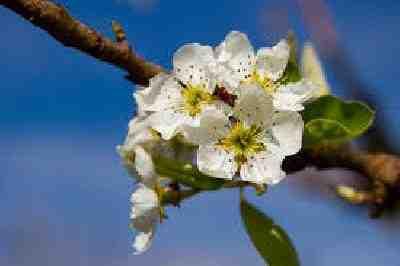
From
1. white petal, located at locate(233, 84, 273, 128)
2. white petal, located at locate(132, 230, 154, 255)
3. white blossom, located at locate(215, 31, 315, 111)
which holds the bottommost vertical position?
white petal, located at locate(132, 230, 154, 255)

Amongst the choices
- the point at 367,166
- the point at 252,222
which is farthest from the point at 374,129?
the point at 252,222

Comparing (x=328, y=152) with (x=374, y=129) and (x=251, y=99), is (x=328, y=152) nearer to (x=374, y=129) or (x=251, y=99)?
(x=251, y=99)

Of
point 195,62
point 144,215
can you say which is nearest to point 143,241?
point 144,215

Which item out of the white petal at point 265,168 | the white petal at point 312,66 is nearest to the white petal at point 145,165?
the white petal at point 265,168

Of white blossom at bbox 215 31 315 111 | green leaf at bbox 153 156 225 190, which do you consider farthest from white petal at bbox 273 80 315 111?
green leaf at bbox 153 156 225 190

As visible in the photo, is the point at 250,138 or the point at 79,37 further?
the point at 250,138

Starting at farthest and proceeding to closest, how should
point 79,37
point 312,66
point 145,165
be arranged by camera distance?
point 312,66 < point 145,165 < point 79,37

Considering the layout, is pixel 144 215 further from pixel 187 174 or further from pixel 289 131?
pixel 289 131

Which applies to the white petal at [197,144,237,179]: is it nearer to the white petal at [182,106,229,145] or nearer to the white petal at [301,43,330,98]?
the white petal at [182,106,229,145]
